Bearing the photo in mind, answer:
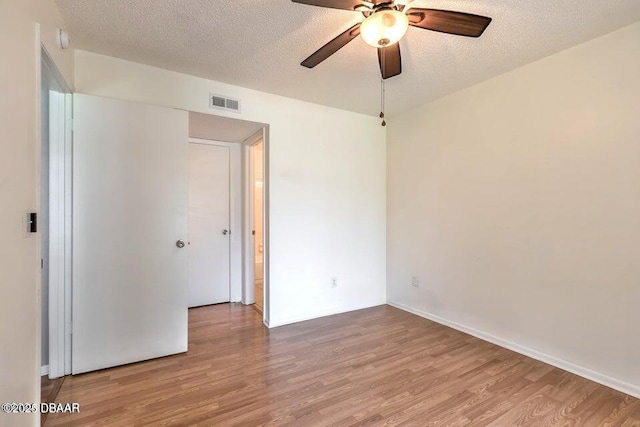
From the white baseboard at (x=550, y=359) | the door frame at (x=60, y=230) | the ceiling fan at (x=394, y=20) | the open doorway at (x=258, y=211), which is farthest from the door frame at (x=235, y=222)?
the ceiling fan at (x=394, y=20)

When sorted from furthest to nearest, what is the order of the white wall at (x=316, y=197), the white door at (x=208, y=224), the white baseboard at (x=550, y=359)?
the white door at (x=208, y=224)
the white wall at (x=316, y=197)
the white baseboard at (x=550, y=359)

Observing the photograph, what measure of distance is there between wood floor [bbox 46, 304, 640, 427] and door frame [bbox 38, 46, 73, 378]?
259 mm

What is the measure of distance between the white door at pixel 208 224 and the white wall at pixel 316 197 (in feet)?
3.65

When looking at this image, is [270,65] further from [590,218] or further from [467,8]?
[590,218]

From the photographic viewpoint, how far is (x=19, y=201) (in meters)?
1.25

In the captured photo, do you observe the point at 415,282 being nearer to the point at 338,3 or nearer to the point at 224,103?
the point at 224,103

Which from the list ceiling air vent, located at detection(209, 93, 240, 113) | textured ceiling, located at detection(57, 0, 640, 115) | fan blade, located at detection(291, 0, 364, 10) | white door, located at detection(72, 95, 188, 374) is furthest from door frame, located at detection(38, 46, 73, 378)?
fan blade, located at detection(291, 0, 364, 10)

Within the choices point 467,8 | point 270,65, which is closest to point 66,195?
point 270,65

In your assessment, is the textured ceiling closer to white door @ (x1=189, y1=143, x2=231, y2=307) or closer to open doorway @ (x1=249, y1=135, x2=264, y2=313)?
open doorway @ (x1=249, y1=135, x2=264, y2=313)

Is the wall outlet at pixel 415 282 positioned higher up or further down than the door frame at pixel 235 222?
further down

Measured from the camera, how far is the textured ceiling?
1820mm

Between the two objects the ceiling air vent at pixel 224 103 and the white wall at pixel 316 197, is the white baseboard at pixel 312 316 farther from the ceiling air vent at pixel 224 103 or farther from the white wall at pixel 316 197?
the ceiling air vent at pixel 224 103

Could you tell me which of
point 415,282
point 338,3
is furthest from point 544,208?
point 338,3

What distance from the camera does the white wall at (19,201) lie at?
3.68ft
